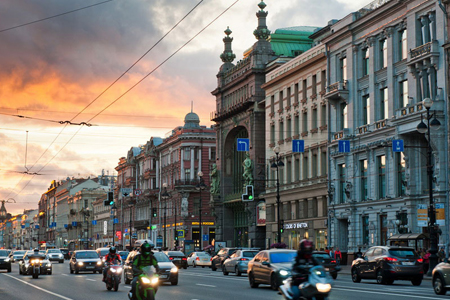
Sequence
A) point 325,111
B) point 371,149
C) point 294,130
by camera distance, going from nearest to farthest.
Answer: point 371,149
point 325,111
point 294,130

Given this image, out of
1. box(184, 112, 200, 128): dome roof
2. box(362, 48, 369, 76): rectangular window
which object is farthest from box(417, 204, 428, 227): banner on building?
box(184, 112, 200, 128): dome roof

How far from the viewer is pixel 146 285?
19.1m

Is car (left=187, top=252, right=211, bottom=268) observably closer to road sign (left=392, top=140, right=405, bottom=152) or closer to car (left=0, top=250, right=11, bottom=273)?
car (left=0, top=250, right=11, bottom=273)

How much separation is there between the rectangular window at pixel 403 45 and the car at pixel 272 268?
25866mm

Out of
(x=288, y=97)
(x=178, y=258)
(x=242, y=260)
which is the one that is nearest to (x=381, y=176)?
(x=178, y=258)

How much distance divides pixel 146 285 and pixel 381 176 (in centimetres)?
3760

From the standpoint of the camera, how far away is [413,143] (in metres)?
50.4

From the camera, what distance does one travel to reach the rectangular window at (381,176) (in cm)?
5419

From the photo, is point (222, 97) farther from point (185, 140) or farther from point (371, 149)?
point (371, 149)

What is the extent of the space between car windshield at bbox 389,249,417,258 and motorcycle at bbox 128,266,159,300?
15734 millimetres

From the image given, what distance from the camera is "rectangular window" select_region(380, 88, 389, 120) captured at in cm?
5412

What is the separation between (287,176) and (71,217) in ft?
385

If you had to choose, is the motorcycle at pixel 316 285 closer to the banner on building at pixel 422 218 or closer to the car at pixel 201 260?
the banner on building at pixel 422 218

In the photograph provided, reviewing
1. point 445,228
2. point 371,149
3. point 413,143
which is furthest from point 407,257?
point 371,149
